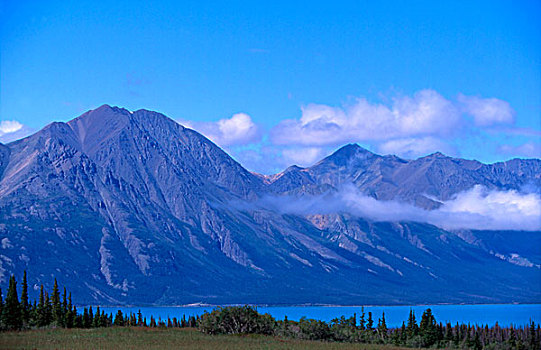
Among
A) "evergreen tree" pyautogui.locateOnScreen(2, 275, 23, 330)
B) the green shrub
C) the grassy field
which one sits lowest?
the grassy field

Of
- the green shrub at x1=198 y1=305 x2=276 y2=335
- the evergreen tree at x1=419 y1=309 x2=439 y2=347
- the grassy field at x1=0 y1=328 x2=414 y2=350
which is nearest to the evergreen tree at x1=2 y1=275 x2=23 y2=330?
the grassy field at x1=0 y1=328 x2=414 y2=350

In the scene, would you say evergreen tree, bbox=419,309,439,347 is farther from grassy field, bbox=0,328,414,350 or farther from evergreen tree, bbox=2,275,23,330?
evergreen tree, bbox=2,275,23,330

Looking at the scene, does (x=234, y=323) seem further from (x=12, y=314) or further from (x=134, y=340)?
(x=12, y=314)

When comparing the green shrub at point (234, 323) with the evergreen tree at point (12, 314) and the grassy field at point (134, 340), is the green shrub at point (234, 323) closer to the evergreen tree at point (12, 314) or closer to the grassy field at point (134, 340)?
the grassy field at point (134, 340)

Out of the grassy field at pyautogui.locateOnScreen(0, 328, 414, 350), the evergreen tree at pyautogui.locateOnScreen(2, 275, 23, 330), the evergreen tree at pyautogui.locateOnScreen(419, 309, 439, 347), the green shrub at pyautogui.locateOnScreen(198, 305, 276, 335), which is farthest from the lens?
the evergreen tree at pyautogui.locateOnScreen(419, 309, 439, 347)

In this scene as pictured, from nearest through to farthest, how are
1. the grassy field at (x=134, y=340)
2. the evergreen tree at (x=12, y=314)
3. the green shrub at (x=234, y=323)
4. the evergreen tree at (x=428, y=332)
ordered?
the grassy field at (x=134, y=340), the evergreen tree at (x=12, y=314), the green shrub at (x=234, y=323), the evergreen tree at (x=428, y=332)

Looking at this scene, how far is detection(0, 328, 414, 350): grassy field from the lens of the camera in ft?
291

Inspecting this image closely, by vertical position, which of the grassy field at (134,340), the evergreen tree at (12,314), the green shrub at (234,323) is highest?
the evergreen tree at (12,314)

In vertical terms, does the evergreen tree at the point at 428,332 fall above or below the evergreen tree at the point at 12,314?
below

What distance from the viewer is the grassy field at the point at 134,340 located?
88.6 meters

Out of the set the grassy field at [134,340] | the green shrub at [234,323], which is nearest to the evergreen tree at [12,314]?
the grassy field at [134,340]

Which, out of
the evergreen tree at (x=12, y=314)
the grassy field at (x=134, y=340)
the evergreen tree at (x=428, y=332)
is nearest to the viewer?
the grassy field at (x=134, y=340)

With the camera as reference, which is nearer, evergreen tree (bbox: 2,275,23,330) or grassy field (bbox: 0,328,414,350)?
grassy field (bbox: 0,328,414,350)

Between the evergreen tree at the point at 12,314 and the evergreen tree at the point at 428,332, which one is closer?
the evergreen tree at the point at 12,314
